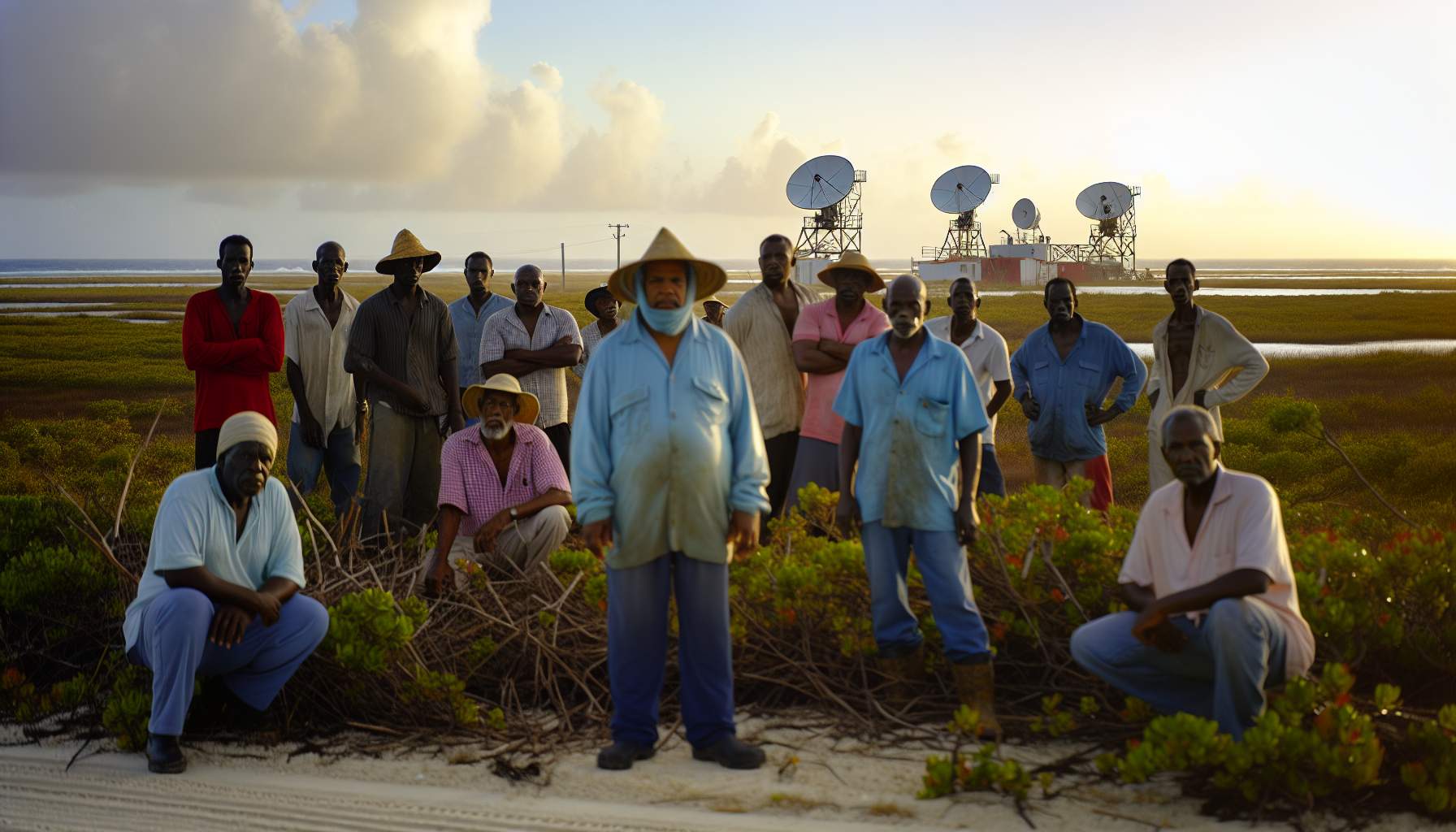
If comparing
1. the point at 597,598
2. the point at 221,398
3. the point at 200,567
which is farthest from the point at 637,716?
the point at 221,398

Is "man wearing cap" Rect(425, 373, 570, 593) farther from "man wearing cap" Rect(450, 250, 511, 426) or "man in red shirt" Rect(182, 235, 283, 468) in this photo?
"man wearing cap" Rect(450, 250, 511, 426)

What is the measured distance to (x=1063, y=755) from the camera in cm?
514

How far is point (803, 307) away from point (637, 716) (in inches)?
118

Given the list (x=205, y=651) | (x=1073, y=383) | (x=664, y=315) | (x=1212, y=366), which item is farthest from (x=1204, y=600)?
(x=205, y=651)

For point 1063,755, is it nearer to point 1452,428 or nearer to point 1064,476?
point 1064,476

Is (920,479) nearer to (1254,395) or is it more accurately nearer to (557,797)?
(557,797)

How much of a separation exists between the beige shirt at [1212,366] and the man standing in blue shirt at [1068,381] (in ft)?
0.91

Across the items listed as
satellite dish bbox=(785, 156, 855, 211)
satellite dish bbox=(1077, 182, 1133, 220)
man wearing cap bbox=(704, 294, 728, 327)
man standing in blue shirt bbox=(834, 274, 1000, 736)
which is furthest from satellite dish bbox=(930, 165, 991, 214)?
man standing in blue shirt bbox=(834, 274, 1000, 736)

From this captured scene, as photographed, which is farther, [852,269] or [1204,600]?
[852,269]

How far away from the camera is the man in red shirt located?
24.6ft

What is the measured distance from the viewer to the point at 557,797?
478 centimetres

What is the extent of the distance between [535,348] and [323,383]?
1.41 meters

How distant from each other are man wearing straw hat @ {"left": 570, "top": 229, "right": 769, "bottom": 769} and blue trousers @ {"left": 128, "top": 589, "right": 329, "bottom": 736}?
56.3 inches

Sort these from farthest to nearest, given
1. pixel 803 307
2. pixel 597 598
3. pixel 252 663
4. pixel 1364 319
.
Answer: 1. pixel 1364 319
2. pixel 803 307
3. pixel 597 598
4. pixel 252 663
